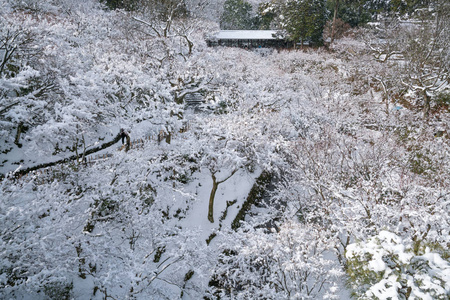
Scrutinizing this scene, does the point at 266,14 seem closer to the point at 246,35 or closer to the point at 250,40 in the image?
the point at 250,40

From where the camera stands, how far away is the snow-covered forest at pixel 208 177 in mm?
7848

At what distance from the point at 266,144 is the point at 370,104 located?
14098 millimetres

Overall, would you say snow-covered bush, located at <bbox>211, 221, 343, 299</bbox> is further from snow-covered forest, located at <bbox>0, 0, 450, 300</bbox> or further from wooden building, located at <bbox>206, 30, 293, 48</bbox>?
wooden building, located at <bbox>206, 30, 293, 48</bbox>

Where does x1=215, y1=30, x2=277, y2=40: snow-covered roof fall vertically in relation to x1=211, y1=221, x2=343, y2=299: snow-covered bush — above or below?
above

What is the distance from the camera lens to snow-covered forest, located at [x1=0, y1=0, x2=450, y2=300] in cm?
785

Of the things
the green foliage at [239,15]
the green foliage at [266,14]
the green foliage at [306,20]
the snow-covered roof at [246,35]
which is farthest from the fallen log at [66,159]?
the green foliage at [239,15]

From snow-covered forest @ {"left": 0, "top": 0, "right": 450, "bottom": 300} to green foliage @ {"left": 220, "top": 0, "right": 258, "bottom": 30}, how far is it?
36161mm

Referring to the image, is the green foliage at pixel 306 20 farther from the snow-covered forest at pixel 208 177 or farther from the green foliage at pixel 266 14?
the snow-covered forest at pixel 208 177

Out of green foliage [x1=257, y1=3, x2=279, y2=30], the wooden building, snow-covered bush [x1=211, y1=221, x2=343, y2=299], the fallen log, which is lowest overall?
snow-covered bush [x1=211, y1=221, x2=343, y2=299]

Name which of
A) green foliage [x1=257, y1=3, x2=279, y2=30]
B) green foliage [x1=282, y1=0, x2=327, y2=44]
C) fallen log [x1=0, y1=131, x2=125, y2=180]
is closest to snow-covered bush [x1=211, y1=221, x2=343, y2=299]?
fallen log [x1=0, y1=131, x2=125, y2=180]

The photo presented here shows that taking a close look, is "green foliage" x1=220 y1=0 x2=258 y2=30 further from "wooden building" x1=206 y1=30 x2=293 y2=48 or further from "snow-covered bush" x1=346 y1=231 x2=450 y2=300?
"snow-covered bush" x1=346 y1=231 x2=450 y2=300

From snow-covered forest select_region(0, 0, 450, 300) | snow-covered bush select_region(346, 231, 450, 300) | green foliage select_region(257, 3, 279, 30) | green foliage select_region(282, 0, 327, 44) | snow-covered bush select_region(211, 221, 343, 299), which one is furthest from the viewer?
green foliage select_region(257, 3, 279, 30)

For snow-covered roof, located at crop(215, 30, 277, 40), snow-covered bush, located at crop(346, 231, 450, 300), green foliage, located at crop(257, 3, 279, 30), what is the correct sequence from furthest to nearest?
green foliage, located at crop(257, 3, 279, 30) < snow-covered roof, located at crop(215, 30, 277, 40) < snow-covered bush, located at crop(346, 231, 450, 300)

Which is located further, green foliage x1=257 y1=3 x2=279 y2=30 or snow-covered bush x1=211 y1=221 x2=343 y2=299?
green foliage x1=257 y1=3 x2=279 y2=30
